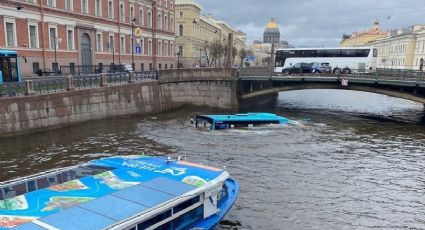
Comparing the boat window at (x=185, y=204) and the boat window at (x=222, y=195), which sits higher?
the boat window at (x=185, y=204)

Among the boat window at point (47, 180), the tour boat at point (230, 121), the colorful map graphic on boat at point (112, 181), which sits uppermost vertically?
the colorful map graphic on boat at point (112, 181)

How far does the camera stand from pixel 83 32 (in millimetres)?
43438

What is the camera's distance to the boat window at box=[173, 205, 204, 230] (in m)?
9.02

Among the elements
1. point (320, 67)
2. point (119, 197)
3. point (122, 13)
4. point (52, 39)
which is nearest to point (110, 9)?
point (122, 13)

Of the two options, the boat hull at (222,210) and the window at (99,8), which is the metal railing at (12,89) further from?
the window at (99,8)

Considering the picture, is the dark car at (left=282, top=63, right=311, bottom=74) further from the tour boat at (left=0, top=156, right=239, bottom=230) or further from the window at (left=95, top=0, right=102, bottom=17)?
the tour boat at (left=0, top=156, right=239, bottom=230)

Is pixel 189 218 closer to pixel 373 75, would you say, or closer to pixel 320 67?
pixel 373 75

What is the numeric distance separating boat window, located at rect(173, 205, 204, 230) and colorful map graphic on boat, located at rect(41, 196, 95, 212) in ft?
7.05

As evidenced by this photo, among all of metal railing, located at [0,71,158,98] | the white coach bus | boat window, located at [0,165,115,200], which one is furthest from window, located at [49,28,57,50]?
boat window, located at [0,165,115,200]

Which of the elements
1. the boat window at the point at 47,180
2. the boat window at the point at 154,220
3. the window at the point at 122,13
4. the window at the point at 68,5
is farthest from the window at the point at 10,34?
the boat window at the point at 154,220

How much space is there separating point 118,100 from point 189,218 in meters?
22.6

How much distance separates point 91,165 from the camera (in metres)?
10.9

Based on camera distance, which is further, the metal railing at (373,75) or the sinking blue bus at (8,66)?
the metal railing at (373,75)

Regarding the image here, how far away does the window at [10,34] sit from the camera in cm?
3341
